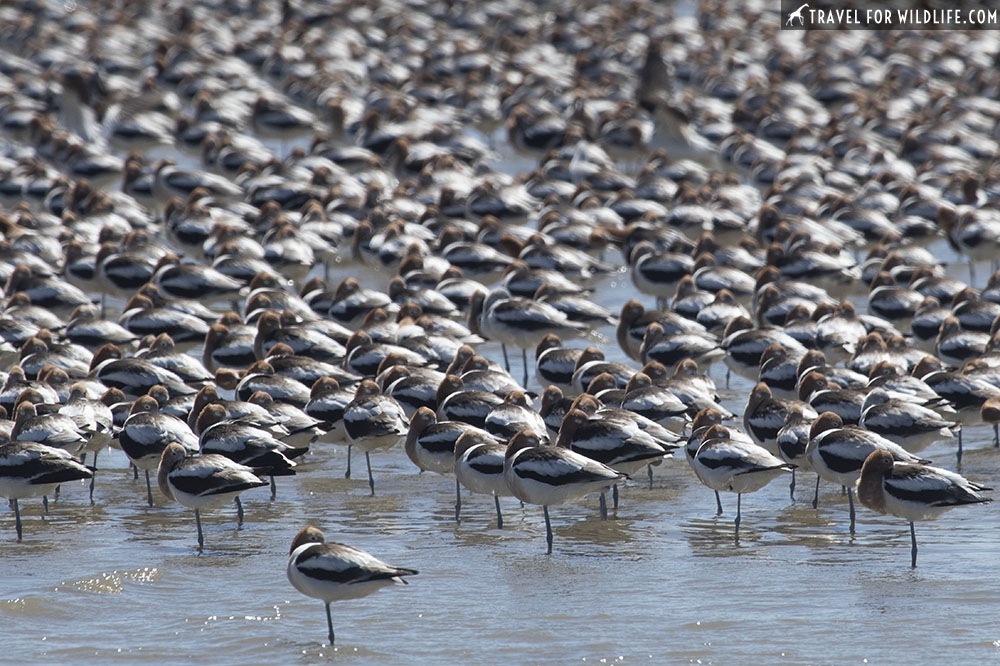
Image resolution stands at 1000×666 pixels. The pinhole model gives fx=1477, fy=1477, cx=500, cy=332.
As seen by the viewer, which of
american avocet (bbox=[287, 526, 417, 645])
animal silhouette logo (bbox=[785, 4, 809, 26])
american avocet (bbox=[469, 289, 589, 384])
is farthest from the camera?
animal silhouette logo (bbox=[785, 4, 809, 26])

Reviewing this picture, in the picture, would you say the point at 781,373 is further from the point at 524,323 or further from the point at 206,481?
the point at 206,481

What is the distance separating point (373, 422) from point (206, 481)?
6.97 ft

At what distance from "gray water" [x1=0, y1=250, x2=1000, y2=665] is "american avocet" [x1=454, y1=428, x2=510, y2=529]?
17.1 inches

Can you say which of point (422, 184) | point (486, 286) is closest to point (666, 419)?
point (486, 286)

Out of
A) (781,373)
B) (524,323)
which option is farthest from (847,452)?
(524,323)

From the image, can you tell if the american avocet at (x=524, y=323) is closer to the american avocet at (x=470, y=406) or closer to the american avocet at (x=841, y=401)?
the american avocet at (x=470, y=406)

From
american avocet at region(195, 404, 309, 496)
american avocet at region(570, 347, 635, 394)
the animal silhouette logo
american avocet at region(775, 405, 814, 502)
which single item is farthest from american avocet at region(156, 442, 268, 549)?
the animal silhouette logo

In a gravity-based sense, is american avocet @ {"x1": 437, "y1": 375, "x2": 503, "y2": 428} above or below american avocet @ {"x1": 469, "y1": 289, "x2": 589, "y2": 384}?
below

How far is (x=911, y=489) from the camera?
1135 cm

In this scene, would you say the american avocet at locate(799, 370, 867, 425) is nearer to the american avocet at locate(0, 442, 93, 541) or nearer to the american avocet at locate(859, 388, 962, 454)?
the american avocet at locate(859, 388, 962, 454)

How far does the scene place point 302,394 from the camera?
1474 cm

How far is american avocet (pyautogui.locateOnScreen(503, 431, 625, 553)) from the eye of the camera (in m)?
12.0

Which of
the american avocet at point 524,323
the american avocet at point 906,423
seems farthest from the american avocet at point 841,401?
the american avocet at point 524,323

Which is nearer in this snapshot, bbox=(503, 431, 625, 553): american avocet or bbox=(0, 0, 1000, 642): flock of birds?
bbox=(503, 431, 625, 553): american avocet
